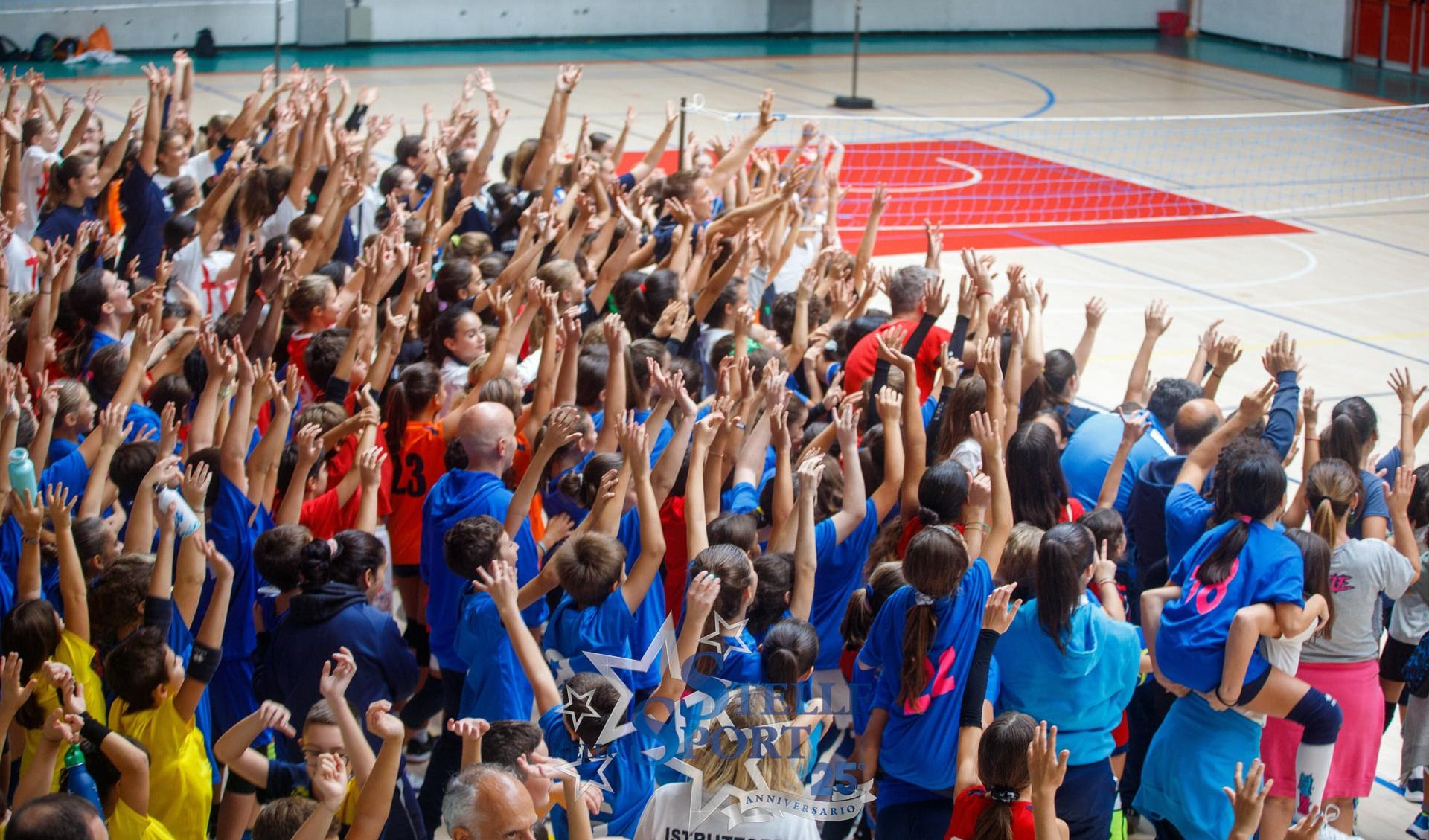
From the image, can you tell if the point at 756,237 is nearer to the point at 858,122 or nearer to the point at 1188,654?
the point at 1188,654

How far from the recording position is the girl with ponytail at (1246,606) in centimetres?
468

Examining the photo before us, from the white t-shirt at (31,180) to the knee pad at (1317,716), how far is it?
8.83m

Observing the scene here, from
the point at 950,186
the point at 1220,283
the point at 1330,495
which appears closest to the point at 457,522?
the point at 1330,495

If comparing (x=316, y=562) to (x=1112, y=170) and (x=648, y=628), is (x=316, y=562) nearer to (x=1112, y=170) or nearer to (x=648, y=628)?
(x=648, y=628)

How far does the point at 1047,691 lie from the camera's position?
181 inches

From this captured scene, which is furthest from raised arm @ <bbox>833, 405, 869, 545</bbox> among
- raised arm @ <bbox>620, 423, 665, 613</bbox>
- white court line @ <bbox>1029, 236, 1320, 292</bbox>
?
white court line @ <bbox>1029, 236, 1320, 292</bbox>

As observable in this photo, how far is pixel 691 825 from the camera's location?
3.42 m

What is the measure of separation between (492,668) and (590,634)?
0.37 metres

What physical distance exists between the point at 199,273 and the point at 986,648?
6230 millimetres

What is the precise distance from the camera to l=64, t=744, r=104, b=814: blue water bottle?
3.98 m

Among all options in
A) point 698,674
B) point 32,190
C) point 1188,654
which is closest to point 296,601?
point 698,674

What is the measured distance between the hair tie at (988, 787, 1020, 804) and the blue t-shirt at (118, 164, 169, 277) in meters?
7.42

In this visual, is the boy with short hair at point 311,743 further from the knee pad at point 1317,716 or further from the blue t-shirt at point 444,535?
the knee pad at point 1317,716

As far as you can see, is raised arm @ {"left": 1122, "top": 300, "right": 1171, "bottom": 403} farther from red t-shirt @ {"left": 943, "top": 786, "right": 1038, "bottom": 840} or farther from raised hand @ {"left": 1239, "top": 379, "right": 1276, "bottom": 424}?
red t-shirt @ {"left": 943, "top": 786, "right": 1038, "bottom": 840}
